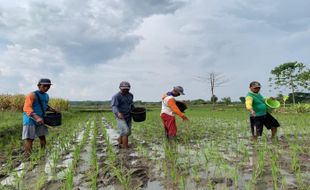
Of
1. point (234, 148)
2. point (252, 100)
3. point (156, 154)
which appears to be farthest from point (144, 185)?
point (252, 100)

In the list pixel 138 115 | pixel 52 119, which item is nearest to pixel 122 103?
pixel 138 115

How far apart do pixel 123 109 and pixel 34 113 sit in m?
1.81

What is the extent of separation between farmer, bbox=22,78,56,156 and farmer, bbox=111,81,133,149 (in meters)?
1.36

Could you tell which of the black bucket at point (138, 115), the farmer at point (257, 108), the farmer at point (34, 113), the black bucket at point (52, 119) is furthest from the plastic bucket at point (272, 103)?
the farmer at point (34, 113)

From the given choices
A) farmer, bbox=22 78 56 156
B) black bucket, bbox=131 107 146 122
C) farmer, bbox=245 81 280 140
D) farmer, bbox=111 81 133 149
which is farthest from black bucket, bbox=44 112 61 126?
farmer, bbox=245 81 280 140

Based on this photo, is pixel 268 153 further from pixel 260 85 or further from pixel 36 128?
pixel 36 128

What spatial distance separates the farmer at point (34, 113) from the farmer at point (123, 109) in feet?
4.48

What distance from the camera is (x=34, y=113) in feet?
18.1

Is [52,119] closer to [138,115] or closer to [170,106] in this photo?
[138,115]

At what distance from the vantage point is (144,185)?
12.2 ft

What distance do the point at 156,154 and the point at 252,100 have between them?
229 centimetres

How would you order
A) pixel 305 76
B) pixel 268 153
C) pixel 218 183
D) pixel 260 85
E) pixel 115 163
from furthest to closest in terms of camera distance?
pixel 305 76 < pixel 260 85 < pixel 268 153 < pixel 115 163 < pixel 218 183

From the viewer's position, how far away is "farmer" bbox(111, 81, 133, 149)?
21.1ft

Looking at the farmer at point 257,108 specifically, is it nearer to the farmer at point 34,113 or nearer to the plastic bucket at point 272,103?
the plastic bucket at point 272,103
